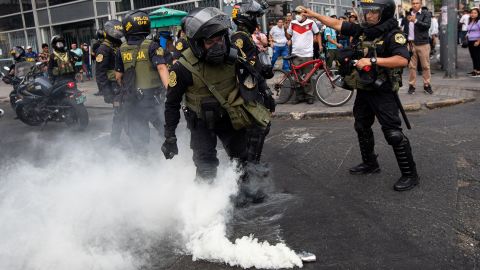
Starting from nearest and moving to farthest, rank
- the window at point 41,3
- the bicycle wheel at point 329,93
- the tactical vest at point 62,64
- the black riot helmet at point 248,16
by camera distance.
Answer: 1. the black riot helmet at point 248,16
2. the bicycle wheel at point 329,93
3. the tactical vest at point 62,64
4. the window at point 41,3

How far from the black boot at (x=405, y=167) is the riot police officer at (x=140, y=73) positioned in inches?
103

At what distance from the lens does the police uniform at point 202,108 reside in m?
3.67

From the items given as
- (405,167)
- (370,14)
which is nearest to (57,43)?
(370,14)

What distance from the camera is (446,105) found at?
8.14 metres

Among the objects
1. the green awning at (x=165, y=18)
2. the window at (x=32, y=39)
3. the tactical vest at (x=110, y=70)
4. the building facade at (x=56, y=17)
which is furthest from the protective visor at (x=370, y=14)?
the window at (x=32, y=39)

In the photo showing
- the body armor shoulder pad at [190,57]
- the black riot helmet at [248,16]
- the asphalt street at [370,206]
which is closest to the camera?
the asphalt street at [370,206]

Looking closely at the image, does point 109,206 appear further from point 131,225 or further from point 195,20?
point 195,20

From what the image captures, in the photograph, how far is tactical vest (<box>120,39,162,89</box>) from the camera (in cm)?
534

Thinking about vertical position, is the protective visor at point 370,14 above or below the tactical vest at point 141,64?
above

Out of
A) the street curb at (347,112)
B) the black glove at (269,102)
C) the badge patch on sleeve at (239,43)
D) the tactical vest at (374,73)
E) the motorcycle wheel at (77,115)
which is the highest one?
the badge patch on sleeve at (239,43)

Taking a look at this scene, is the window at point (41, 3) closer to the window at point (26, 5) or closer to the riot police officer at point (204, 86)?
the window at point (26, 5)

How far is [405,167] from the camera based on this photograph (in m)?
4.35

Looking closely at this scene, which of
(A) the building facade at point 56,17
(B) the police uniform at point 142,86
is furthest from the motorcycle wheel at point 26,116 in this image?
(A) the building facade at point 56,17

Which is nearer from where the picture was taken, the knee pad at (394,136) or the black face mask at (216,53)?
the black face mask at (216,53)
